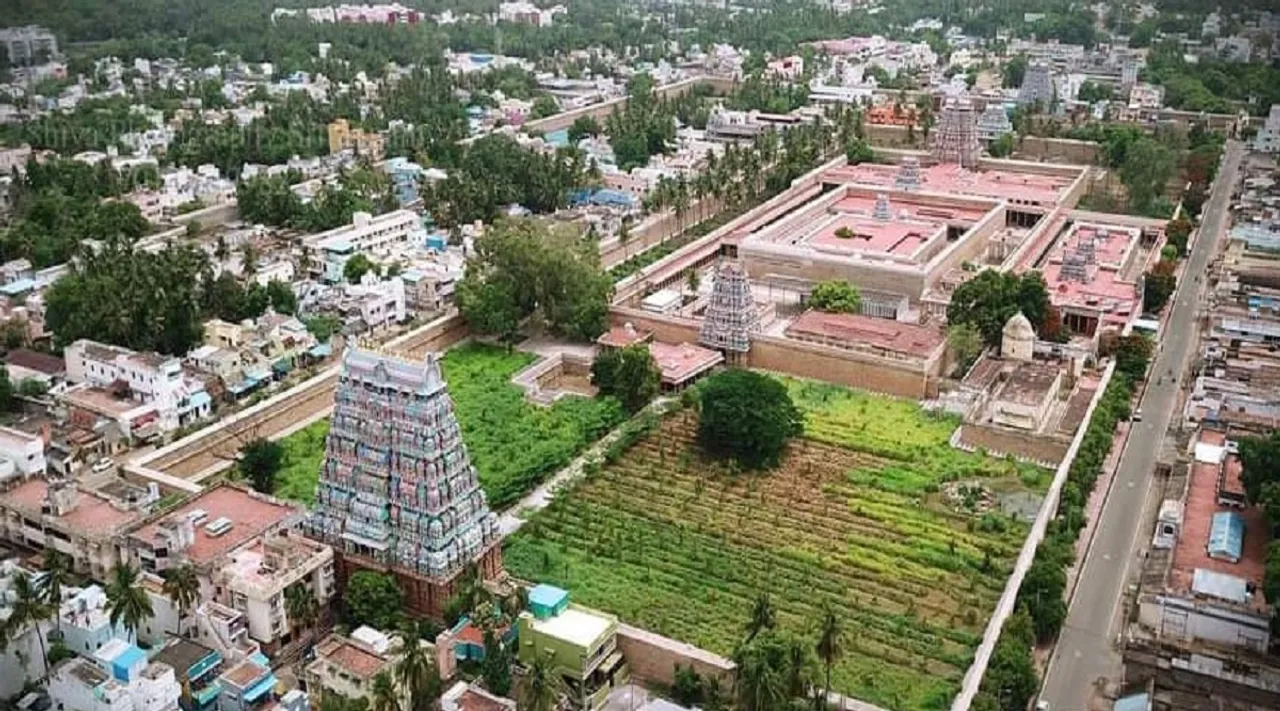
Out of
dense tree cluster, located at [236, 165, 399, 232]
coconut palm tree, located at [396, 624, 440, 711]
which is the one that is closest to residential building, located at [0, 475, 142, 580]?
coconut palm tree, located at [396, 624, 440, 711]

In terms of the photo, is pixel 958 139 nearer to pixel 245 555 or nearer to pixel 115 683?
pixel 245 555

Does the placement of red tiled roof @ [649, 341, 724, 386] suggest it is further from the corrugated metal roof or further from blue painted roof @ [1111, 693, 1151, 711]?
blue painted roof @ [1111, 693, 1151, 711]

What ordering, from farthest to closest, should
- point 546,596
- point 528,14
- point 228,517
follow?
point 528,14, point 228,517, point 546,596

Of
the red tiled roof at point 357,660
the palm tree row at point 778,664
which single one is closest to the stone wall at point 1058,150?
the palm tree row at point 778,664

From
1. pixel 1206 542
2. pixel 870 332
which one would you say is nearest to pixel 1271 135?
pixel 870 332

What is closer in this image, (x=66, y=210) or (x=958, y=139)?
(x=66, y=210)

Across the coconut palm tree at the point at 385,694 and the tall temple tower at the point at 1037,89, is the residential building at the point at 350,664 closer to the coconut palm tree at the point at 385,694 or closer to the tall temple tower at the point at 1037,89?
the coconut palm tree at the point at 385,694

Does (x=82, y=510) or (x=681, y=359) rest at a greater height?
(x=82, y=510)
